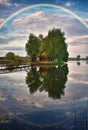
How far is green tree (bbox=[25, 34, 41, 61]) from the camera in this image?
4500 inches

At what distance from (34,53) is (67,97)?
91558 mm

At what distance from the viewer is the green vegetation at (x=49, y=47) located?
107 m

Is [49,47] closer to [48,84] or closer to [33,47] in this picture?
[33,47]

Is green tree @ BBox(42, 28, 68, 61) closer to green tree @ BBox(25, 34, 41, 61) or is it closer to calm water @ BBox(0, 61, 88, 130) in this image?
green tree @ BBox(25, 34, 41, 61)

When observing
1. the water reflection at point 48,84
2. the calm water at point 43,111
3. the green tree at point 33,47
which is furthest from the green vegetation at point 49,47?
the calm water at point 43,111

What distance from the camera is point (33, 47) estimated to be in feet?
382

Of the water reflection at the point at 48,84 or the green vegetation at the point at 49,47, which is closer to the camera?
the water reflection at the point at 48,84

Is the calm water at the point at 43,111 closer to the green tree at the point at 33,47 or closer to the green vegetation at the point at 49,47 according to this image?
the green vegetation at the point at 49,47

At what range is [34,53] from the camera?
11406 centimetres

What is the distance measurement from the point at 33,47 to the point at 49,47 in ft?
35.3

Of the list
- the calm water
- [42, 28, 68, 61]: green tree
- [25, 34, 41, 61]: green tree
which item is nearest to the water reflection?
the calm water

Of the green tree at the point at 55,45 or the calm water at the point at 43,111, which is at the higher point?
the green tree at the point at 55,45

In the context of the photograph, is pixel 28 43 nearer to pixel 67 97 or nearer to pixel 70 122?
pixel 67 97

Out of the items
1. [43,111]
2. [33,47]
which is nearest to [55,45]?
[33,47]
